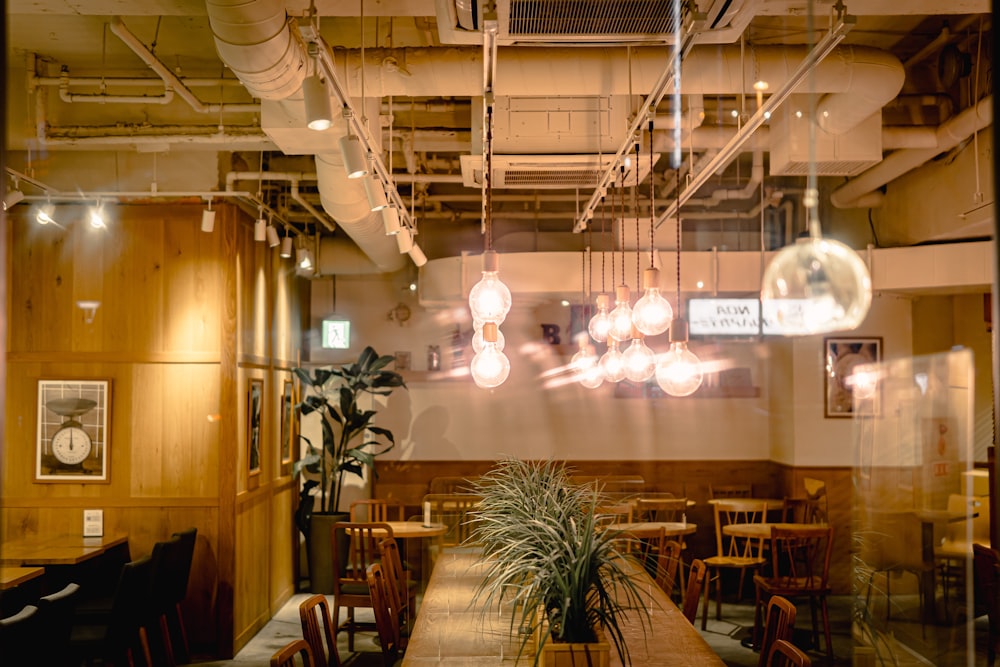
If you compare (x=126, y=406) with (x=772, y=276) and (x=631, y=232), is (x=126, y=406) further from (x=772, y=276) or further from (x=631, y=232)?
(x=772, y=276)

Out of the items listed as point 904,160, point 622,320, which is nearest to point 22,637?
point 622,320

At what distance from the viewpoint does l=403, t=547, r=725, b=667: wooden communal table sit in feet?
10.8

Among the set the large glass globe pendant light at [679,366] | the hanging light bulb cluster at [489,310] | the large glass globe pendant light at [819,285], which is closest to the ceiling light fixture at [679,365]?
the large glass globe pendant light at [679,366]

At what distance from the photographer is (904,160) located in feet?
20.1

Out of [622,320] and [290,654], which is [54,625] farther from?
[622,320]

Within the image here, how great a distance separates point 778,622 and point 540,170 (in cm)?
283

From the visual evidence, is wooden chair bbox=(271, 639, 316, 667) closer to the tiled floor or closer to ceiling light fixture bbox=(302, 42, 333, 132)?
ceiling light fixture bbox=(302, 42, 333, 132)

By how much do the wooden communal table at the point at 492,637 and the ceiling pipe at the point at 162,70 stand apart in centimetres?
303

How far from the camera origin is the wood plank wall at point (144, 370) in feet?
20.1

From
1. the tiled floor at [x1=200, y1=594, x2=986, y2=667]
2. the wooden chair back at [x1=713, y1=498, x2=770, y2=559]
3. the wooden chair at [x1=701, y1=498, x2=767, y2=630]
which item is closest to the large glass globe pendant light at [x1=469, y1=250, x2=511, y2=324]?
the tiled floor at [x1=200, y1=594, x2=986, y2=667]

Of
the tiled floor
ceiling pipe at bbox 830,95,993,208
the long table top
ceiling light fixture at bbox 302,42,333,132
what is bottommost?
the tiled floor

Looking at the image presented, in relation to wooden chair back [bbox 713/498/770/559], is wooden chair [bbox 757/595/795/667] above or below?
above

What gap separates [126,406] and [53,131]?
6.19ft

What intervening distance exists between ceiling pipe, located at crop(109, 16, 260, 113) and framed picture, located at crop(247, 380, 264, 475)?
7.66 ft
